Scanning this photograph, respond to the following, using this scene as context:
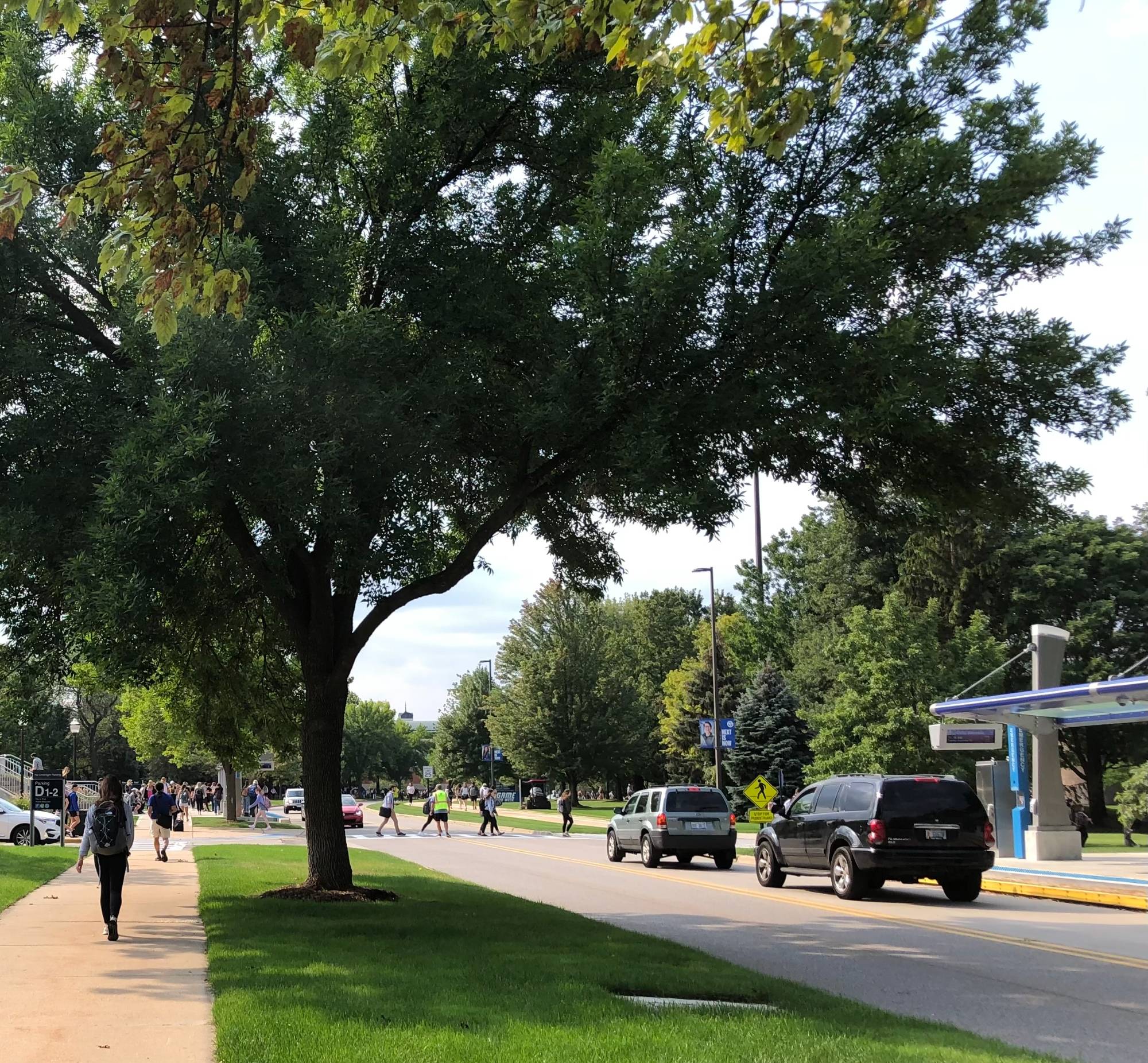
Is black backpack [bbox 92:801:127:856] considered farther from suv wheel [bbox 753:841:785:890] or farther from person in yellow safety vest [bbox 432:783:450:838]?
person in yellow safety vest [bbox 432:783:450:838]

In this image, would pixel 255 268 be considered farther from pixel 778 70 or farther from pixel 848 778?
pixel 848 778

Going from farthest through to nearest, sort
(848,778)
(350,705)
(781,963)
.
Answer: (350,705) → (848,778) → (781,963)

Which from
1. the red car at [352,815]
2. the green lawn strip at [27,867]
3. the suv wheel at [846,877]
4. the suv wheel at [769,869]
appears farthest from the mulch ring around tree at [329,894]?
the red car at [352,815]

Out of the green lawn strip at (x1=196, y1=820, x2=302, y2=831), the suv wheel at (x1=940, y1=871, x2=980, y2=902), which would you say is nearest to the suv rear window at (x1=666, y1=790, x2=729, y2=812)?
the suv wheel at (x1=940, y1=871, x2=980, y2=902)

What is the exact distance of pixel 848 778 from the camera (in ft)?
64.0

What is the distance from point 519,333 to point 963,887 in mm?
11040

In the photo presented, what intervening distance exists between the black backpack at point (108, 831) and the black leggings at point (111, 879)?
6 cm

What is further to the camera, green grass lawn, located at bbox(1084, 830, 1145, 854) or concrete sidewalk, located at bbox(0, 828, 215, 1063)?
green grass lawn, located at bbox(1084, 830, 1145, 854)

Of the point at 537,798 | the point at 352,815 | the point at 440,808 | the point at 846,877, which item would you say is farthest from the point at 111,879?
the point at 537,798

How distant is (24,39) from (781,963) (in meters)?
12.8

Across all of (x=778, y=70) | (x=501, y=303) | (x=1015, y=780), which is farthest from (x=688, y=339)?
(x=1015, y=780)

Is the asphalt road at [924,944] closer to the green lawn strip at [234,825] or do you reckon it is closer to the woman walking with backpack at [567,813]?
the woman walking with backpack at [567,813]

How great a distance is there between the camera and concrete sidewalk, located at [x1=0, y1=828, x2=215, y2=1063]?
23.5 feet

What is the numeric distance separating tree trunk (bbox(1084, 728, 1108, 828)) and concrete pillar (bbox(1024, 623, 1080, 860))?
26.3 meters
